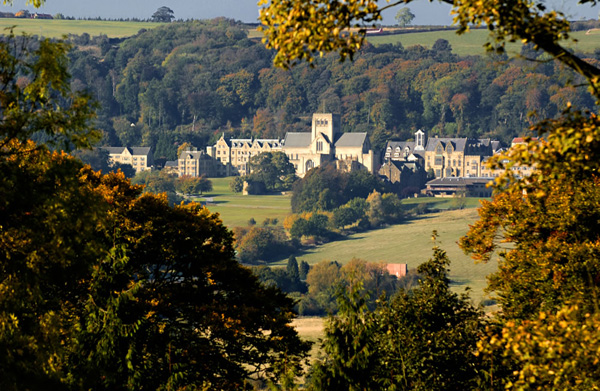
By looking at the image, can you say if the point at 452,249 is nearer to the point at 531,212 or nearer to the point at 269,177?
the point at 269,177

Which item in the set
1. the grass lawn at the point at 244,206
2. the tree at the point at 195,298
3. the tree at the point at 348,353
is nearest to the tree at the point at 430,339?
the tree at the point at 348,353

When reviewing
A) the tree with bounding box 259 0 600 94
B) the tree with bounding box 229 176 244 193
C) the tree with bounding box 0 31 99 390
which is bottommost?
the tree with bounding box 229 176 244 193

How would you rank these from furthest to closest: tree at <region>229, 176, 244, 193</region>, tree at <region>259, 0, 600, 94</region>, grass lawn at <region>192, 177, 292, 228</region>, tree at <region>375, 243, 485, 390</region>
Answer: tree at <region>229, 176, 244, 193</region> < grass lawn at <region>192, 177, 292, 228</region> < tree at <region>375, 243, 485, 390</region> < tree at <region>259, 0, 600, 94</region>

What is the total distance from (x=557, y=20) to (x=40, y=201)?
6.79 meters

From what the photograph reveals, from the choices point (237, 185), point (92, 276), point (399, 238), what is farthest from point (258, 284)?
point (237, 185)

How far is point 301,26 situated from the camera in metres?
11.0

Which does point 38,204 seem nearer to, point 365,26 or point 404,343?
point 365,26

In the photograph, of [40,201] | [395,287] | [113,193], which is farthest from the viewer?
[395,287]

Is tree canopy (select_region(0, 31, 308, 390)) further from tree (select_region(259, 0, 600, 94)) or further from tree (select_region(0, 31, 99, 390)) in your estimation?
tree (select_region(259, 0, 600, 94))

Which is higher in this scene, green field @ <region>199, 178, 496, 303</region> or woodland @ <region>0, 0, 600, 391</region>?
woodland @ <region>0, 0, 600, 391</region>

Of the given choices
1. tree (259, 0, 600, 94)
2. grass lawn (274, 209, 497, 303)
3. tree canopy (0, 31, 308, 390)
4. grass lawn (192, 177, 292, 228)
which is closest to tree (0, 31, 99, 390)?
tree canopy (0, 31, 308, 390)

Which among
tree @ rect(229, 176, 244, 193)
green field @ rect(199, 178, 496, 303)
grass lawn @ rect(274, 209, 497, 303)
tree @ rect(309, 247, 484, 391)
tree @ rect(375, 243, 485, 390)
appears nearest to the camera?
tree @ rect(309, 247, 484, 391)

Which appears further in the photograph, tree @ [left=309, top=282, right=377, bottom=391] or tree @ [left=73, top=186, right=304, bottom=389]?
tree @ [left=73, top=186, right=304, bottom=389]

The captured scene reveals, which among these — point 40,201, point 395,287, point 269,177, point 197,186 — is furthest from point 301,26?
point 269,177
